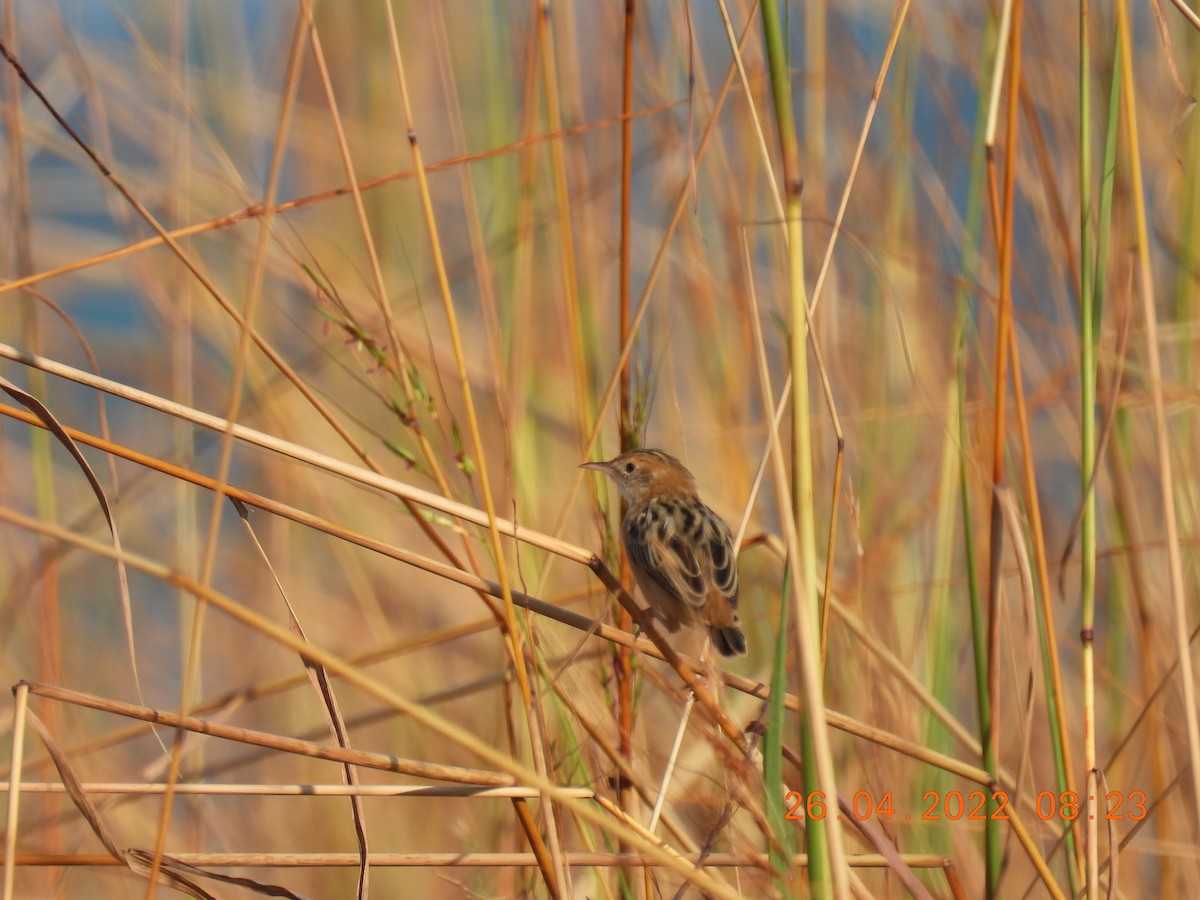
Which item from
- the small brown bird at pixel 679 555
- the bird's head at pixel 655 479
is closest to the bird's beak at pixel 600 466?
the small brown bird at pixel 679 555

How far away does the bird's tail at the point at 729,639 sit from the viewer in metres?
3.01

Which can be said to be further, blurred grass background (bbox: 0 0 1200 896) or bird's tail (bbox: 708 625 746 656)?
bird's tail (bbox: 708 625 746 656)

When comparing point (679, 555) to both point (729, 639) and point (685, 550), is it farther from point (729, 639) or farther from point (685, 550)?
point (729, 639)

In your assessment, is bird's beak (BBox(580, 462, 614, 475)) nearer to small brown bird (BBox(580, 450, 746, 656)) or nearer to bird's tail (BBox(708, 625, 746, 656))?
small brown bird (BBox(580, 450, 746, 656))

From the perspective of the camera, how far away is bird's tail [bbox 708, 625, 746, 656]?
3010 millimetres

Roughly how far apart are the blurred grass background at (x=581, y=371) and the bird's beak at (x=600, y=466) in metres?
0.07

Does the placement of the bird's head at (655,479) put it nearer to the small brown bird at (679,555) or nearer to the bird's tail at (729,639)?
the small brown bird at (679,555)

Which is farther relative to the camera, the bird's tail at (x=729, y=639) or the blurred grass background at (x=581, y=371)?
the bird's tail at (x=729, y=639)

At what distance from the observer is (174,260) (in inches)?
145

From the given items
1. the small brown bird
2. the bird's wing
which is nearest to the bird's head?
the small brown bird

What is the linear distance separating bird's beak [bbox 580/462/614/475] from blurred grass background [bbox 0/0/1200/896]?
7cm

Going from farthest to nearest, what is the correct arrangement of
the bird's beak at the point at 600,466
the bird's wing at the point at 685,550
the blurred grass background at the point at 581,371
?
the bird's wing at the point at 685,550 < the blurred grass background at the point at 581,371 < the bird's beak at the point at 600,466

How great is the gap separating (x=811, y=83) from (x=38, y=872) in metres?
3.36

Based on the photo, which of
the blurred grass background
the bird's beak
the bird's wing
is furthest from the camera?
the bird's wing
